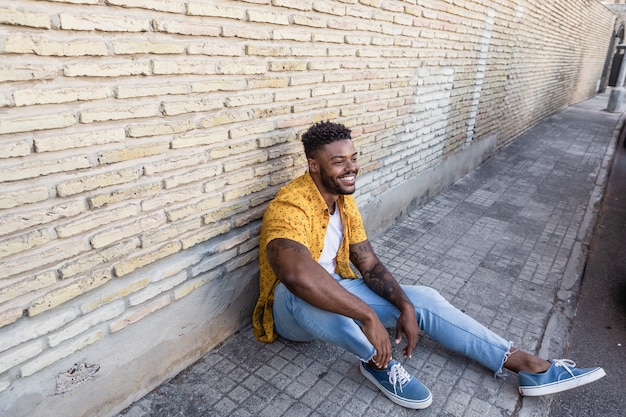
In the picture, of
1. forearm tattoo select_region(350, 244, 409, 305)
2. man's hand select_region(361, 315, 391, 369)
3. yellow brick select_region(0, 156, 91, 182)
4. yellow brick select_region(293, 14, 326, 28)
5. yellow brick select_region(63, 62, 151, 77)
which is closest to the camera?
yellow brick select_region(0, 156, 91, 182)

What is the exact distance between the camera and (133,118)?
7.06 ft

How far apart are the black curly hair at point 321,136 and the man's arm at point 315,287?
69cm

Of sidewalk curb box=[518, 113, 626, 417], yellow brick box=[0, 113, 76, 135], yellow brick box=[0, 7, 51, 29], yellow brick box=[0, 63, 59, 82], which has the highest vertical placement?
yellow brick box=[0, 7, 51, 29]

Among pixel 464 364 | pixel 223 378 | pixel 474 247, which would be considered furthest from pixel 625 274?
pixel 223 378

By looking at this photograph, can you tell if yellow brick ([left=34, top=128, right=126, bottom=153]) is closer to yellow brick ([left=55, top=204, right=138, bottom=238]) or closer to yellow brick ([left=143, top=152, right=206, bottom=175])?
yellow brick ([left=143, top=152, right=206, bottom=175])

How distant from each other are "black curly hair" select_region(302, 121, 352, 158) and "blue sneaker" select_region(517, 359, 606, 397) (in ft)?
6.14

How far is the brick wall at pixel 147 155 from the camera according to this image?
1.84 metres

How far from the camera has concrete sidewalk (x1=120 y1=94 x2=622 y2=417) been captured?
8.54ft

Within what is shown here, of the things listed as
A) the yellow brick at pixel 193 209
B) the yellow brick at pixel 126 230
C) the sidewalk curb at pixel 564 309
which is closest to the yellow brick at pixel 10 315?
the yellow brick at pixel 126 230

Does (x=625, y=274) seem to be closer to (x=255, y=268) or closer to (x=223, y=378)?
(x=255, y=268)

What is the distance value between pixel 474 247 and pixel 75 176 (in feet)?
13.1

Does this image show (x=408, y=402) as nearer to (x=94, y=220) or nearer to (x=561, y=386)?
(x=561, y=386)

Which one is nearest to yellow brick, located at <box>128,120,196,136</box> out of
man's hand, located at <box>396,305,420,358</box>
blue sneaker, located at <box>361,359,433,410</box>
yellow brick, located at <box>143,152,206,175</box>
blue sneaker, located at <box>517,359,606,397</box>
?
yellow brick, located at <box>143,152,206,175</box>

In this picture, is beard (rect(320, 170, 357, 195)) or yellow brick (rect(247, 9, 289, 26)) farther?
beard (rect(320, 170, 357, 195))
